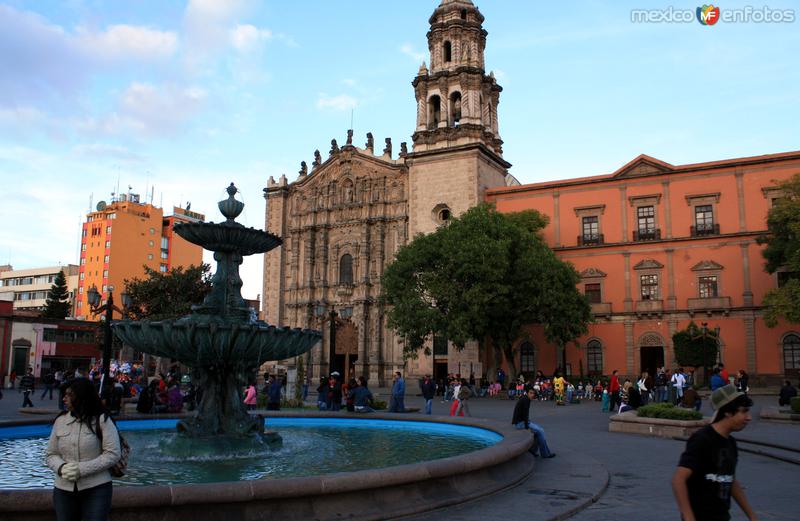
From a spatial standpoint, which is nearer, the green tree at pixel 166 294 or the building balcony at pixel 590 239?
the building balcony at pixel 590 239

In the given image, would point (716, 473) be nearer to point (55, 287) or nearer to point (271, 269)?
point (271, 269)

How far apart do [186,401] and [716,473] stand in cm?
1815

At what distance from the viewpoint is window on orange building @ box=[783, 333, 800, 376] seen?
31.3 meters

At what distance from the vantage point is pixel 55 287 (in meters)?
63.2

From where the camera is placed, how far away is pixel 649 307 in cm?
3459

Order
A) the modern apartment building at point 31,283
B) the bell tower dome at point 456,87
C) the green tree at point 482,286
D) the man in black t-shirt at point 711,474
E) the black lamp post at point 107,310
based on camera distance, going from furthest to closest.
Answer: the modern apartment building at point 31,283, the bell tower dome at point 456,87, the green tree at point 482,286, the black lamp post at point 107,310, the man in black t-shirt at point 711,474

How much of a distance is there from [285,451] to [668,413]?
26.7 feet

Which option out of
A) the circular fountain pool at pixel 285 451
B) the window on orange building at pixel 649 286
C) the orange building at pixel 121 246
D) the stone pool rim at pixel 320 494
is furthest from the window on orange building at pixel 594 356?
the orange building at pixel 121 246

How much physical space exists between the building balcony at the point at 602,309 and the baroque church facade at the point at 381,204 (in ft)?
22.0

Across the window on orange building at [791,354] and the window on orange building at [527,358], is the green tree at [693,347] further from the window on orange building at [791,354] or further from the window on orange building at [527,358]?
the window on orange building at [527,358]

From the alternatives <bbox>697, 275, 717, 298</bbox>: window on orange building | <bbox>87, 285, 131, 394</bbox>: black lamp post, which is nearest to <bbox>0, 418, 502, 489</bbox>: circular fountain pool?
<bbox>87, 285, 131, 394</bbox>: black lamp post

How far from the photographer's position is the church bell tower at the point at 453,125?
38.7 meters

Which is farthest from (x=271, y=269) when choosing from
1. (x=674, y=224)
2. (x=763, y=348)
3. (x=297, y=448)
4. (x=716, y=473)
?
(x=716, y=473)

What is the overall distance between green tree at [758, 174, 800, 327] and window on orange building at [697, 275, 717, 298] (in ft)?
10.6
